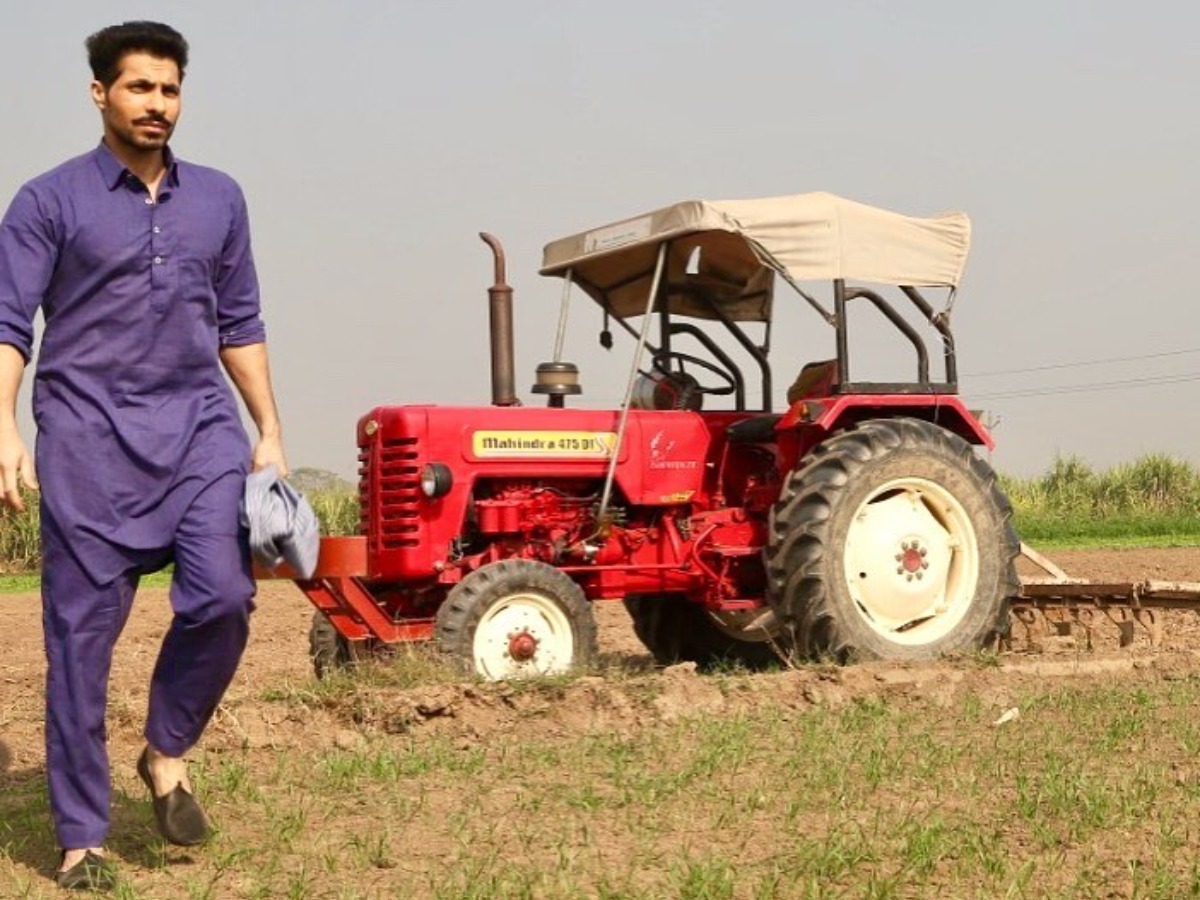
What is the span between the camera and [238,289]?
4.27 metres

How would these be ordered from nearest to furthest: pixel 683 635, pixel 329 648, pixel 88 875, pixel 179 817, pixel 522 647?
pixel 88 875 < pixel 179 817 < pixel 522 647 < pixel 329 648 < pixel 683 635

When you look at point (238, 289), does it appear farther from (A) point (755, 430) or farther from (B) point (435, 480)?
(A) point (755, 430)

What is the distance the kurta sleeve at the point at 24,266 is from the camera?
3.85m

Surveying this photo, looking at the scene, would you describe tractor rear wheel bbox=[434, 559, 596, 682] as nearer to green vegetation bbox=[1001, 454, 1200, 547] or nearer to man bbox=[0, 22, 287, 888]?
man bbox=[0, 22, 287, 888]

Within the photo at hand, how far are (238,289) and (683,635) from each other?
532 centimetres

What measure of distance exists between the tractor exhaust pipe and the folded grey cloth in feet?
13.5

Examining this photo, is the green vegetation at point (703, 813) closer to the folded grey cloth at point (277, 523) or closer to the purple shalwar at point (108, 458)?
the purple shalwar at point (108, 458)

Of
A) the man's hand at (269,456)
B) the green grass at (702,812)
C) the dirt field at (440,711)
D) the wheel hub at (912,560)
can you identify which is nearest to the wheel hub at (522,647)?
the dirt field at (440,711)

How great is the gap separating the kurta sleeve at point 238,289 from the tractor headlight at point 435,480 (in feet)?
11.2

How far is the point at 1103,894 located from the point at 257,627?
31.8 feet

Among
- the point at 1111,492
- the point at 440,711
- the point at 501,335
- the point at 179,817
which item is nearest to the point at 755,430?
the point at 501,335

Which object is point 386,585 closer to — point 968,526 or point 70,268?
point 968,526

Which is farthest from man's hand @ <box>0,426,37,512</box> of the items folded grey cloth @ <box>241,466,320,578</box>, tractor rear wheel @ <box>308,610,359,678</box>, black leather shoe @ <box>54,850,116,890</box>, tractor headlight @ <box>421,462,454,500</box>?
tractor rear wheel @ <box>308,610,359,678</box>

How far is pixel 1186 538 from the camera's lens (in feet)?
81.3
